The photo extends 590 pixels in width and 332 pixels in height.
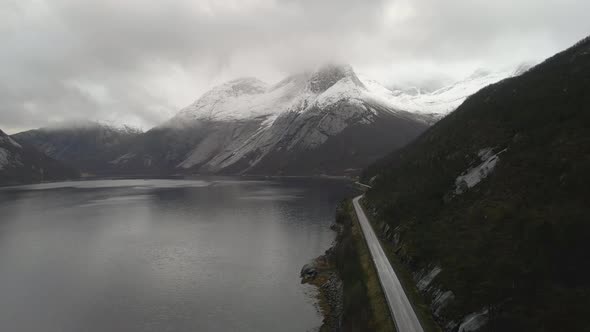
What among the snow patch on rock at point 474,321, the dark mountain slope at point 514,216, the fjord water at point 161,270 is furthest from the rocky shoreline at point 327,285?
the snow patch on rock at point 474,321

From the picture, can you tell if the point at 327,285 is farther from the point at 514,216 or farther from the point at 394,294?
the point at 514,216

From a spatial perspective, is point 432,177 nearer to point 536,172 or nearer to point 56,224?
point 536,172

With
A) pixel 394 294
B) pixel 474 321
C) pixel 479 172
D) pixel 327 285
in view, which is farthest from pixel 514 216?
pixel 327 285

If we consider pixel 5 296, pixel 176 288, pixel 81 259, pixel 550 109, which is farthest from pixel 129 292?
pixel 550 109

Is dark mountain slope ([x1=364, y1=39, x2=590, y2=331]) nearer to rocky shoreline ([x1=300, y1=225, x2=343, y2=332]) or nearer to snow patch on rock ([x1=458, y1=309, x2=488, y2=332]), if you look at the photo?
snow patch on rock ([x1=458, y1=309, x2=488, y2=332])

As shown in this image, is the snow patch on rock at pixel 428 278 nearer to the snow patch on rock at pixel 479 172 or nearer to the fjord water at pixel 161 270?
the fjord water at pixel 161 270

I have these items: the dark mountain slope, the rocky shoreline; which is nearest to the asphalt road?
the dark mountain slope
